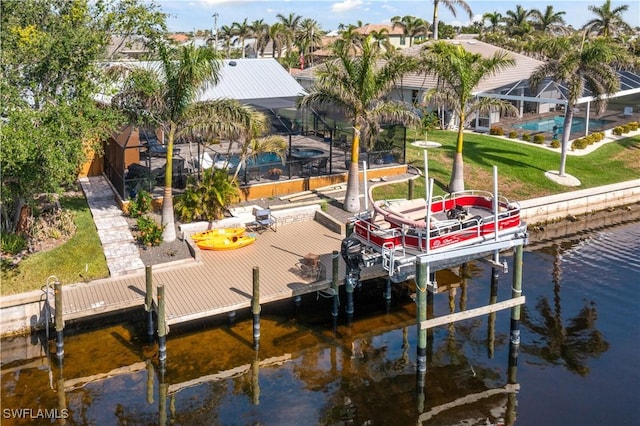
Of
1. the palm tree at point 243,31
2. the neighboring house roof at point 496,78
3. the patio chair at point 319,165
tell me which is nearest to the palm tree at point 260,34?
the palm tree at point 243,31

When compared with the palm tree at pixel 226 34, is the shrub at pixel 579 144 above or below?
below

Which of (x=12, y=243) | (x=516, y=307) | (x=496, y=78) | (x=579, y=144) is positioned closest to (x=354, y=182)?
(x=516, y=307)

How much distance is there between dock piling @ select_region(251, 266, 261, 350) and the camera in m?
21.3

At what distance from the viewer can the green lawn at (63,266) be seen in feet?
75.4

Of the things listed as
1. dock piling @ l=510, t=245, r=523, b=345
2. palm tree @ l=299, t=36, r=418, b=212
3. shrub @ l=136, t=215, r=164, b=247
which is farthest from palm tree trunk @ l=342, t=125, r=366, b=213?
dock piling @ l=510, t=245, r=523, b=345

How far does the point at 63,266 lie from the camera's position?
78.8 ft

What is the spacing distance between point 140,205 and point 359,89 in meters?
11.1

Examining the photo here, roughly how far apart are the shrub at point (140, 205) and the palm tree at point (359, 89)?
8.44 metres

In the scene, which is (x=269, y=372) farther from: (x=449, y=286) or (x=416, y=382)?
(x=449, y=286)

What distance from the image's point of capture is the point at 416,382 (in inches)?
807

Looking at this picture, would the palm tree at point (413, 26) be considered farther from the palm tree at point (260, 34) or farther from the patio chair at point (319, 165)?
the patio chair at point (319, 165)

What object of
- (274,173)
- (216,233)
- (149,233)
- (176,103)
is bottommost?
(216,233)

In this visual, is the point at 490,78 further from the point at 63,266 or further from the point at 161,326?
the point at 161,326

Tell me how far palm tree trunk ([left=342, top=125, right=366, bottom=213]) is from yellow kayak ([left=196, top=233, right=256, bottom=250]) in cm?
578
